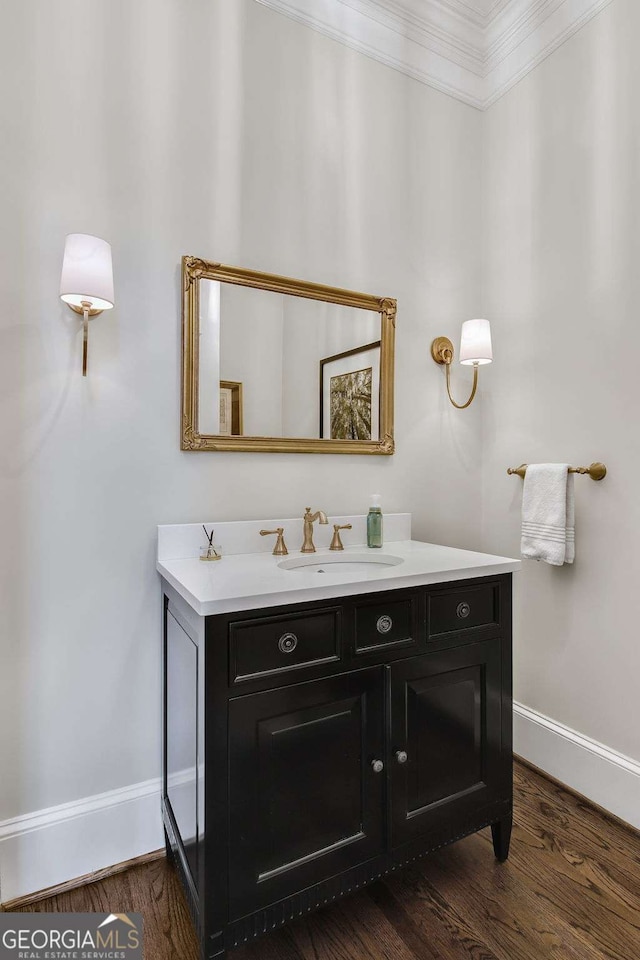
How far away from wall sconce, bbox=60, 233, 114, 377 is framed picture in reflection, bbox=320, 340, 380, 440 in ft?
2.52

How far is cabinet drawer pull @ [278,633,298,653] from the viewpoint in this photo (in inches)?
47.0

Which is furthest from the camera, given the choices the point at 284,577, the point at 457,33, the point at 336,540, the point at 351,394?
the point at 457,33

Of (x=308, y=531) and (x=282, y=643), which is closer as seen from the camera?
(x=282, y=643)

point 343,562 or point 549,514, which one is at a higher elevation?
point 549,514

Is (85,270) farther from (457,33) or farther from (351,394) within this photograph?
(457,33)

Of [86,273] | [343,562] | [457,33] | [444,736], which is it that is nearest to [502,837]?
[444,736]

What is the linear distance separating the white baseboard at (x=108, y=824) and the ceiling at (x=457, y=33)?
255 centimetres

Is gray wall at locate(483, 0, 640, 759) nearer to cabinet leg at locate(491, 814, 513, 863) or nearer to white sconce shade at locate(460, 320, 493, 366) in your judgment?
white sconce shade at locate(460, 320, 493, 366)

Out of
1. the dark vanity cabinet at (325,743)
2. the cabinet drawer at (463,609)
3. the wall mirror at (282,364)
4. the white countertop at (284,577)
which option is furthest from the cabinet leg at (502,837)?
the wall mirror at (282,364)

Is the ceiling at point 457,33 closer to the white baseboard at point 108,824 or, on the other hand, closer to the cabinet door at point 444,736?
the cabinet door at point 444,736

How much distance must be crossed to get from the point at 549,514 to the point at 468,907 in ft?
3.97

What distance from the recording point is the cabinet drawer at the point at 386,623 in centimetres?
131

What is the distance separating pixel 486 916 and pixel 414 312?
1978mm

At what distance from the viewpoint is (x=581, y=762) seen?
1864 millimetres
